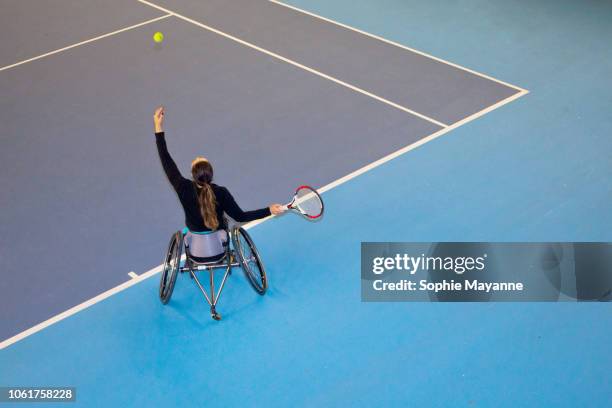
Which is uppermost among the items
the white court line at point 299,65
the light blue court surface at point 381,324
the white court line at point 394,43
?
the white court line at point 394,43

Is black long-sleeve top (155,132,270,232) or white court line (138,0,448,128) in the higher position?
white court line (138,0,448,128)

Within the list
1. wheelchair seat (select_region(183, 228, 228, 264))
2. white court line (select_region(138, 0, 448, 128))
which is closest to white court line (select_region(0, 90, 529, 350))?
white court line (select_region(138, 0, 448, 128))

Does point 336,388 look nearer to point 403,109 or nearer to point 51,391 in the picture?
point 51,391

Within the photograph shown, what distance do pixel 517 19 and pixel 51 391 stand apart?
28.8ft

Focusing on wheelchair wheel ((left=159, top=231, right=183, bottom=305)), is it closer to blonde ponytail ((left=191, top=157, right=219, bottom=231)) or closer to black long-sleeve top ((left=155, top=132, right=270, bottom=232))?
black long-sleeve top ((left=155, top=132, right=270, bottom=232))

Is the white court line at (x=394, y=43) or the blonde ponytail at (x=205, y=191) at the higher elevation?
the white court line at (x=394, y=43)

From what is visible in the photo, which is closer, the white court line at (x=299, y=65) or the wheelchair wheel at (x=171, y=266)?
the wheelchair wheel at (x=171, y=266)

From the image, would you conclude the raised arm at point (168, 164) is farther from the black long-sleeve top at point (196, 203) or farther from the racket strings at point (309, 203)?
the racket strings at point (309, 203)

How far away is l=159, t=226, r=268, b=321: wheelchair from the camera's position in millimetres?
A: 6629

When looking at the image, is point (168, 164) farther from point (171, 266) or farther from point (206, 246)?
point (171, 266)

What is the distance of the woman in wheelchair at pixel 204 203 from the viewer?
6352 millimetres
